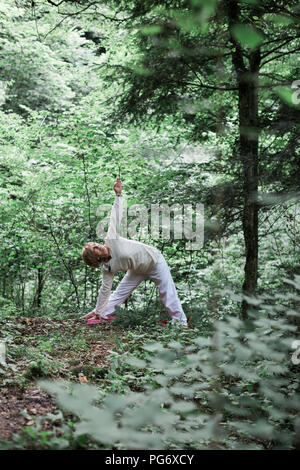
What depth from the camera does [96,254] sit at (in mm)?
5941

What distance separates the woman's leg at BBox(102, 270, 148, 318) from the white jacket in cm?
24

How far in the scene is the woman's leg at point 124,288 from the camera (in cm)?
651

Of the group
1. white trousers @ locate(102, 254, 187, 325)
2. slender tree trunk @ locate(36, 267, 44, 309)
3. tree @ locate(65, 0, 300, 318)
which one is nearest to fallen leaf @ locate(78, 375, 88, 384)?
tree @ locate(65, 0, 300, 318)

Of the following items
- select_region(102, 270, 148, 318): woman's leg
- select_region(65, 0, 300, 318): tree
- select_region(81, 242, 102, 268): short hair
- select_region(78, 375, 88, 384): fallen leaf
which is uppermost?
select_region(65, 0, 300, 318): tree

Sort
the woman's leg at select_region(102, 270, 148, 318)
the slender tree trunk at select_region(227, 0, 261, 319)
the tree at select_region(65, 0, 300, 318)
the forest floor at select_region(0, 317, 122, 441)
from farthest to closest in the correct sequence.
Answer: the woman's leg at select_region(102, 270, 148, 318) → the slender tree trunk at select_region(227, 0, 261, 319) → the tree at select_region(65, 0, 300, 318) → the forest floor at select_region(0, 317, 122, 441)

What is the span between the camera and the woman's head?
5.94m

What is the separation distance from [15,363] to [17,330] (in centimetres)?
163

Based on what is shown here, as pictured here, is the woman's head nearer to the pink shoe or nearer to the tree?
the pink shoe

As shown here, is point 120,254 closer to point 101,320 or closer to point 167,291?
point 167,291

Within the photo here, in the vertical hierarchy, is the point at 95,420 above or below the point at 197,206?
below

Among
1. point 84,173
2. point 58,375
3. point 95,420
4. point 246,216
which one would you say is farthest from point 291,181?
point 84,173

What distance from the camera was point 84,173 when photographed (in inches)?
335
